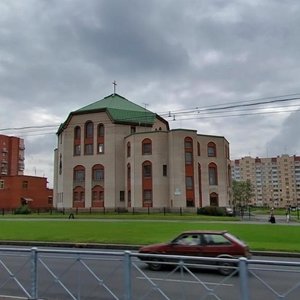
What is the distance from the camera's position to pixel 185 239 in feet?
44.0

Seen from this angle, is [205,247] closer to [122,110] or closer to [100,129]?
[100,129]

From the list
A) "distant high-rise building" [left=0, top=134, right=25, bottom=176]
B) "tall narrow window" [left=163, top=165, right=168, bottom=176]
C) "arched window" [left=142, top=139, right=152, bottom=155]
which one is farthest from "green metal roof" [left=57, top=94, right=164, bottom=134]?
"distant high-rise building" [left=0, top=134, right=25, bottom=176]

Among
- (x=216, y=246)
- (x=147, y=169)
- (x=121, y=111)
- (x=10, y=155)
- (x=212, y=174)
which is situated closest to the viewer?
(x=216, y=246)

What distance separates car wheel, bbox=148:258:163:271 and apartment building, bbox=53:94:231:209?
181 ft

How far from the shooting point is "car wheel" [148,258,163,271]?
6839 mm

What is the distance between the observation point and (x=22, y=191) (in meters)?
83.7

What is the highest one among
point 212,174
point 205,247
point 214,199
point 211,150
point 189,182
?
point 211,150

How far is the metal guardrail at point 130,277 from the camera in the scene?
582 cm

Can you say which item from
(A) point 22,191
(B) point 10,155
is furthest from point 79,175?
(B) point 10,155

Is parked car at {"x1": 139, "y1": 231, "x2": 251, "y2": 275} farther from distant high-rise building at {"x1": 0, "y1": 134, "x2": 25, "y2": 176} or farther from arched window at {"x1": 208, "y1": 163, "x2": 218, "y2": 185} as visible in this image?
distant high-rise building at {"x1": 0, "y1": 134, "x2": 25, "y2": 176}

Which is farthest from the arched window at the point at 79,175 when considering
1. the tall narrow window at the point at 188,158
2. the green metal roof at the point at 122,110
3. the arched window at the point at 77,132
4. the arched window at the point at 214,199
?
the arched window at the point at 214,199

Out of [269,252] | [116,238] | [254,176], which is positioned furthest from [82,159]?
[254,176]

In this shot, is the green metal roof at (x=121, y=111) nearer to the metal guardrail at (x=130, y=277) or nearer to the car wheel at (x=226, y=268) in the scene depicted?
the metal guardrail at (x=130, y=277)

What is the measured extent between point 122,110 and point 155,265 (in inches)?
2537
